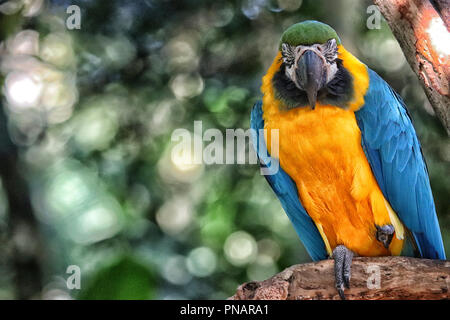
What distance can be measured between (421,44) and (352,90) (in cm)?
60

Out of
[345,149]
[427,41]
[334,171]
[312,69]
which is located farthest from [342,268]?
[427,41]

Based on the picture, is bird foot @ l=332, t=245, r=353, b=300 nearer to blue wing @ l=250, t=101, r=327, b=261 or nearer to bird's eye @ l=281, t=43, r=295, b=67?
blue wing @ l=250, t=101, r=327, b=261

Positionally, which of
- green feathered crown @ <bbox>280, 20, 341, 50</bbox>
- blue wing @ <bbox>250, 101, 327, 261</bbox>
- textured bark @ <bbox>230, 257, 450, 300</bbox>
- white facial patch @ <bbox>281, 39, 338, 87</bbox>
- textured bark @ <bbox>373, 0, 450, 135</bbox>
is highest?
green feathered crown @ <bbox>280, 20, 341, 50</bbox>

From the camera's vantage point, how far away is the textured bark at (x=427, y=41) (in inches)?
81.4

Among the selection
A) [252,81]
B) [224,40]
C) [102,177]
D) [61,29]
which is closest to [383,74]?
[252,81]

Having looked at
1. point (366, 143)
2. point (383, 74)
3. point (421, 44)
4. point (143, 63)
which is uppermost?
point (143, 63)

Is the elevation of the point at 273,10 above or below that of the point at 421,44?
above

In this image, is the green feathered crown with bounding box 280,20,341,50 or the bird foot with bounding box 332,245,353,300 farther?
the green feathered crown with bounding box 280,20,341,50

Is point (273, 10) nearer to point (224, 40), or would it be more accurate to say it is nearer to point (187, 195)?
point (224, 40)

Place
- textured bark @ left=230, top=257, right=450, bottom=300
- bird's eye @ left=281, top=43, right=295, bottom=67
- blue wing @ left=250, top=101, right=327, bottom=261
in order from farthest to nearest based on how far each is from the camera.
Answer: blue wing @ left=250, top=101, right=327, bottom=261 < bird's eye @ left=281, top=43, right=295, bottom=67 < textured bark @ left=230, top=257, right=450, bottom=300

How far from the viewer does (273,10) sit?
14.4 ft

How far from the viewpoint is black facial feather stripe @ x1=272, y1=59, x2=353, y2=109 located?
263 cm

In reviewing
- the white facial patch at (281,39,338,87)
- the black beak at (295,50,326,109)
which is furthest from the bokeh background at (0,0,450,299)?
the black beak at (295,50,326,109)

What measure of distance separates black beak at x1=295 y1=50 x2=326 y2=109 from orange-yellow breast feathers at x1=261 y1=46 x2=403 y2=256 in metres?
0.09
